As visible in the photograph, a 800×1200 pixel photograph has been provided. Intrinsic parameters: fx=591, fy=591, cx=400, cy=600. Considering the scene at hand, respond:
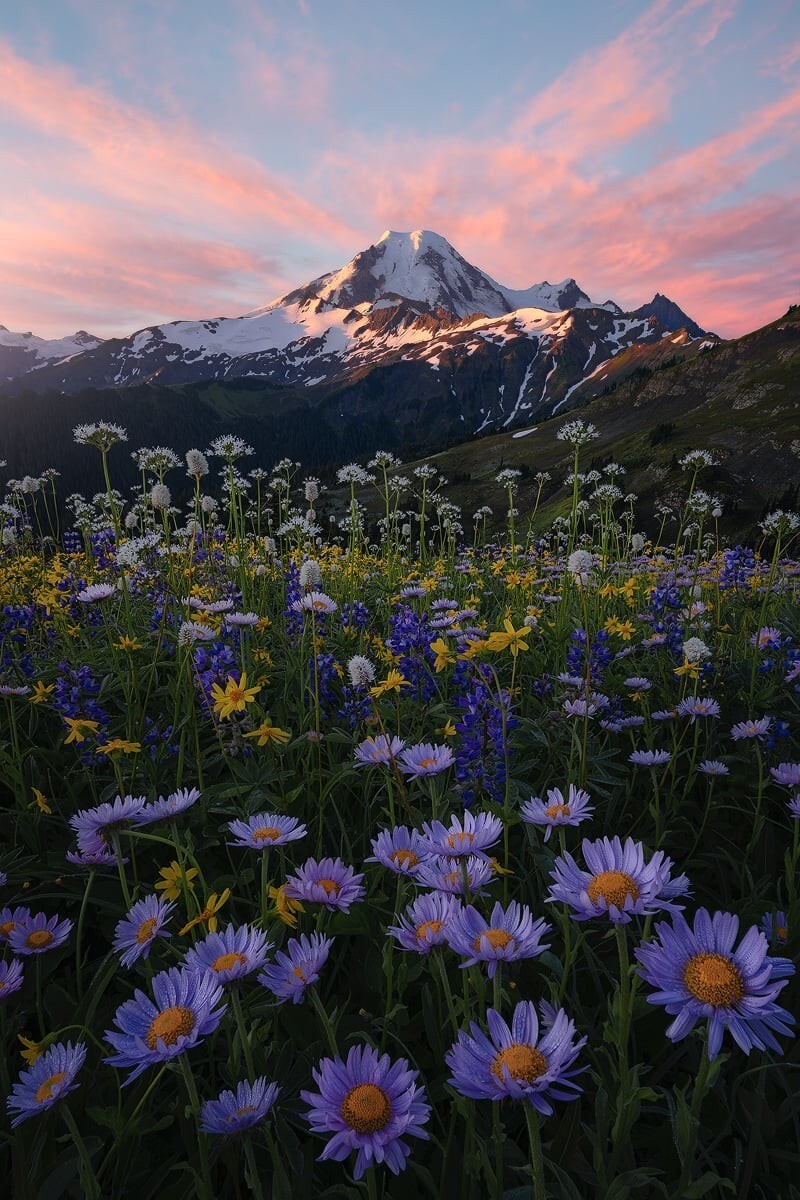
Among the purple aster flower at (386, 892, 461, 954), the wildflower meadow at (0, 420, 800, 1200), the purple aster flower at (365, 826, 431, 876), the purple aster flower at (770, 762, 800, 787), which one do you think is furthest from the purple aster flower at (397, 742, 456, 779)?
the purple aster flower at (770, 762, 800, 787)

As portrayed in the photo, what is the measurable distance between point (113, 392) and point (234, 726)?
22292 cm

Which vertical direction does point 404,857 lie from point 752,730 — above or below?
above

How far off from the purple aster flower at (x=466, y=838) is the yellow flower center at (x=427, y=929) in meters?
0.14

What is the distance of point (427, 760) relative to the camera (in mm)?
2053

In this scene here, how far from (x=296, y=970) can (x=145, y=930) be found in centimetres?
45

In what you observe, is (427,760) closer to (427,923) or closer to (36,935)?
(427,923)

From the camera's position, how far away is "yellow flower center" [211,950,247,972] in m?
1.22

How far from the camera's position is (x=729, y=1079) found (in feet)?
5.28

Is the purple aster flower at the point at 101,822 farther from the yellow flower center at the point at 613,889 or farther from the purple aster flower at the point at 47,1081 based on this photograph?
the yellow flower center at the point at 613,889

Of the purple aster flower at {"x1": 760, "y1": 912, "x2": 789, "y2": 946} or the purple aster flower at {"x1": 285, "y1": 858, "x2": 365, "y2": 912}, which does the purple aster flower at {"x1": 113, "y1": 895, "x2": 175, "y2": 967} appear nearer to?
the purple aster flower at {"x1": 285, "y1": 858, "x2": 365, "y2": 912}

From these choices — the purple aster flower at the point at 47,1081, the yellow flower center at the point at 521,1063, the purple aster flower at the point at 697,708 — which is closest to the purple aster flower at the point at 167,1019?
the purple aster flower at the point at 47,1081

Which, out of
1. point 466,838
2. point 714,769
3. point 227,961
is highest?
→ point 466,838

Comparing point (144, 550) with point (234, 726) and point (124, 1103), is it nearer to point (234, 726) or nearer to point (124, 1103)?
point (234, 726)

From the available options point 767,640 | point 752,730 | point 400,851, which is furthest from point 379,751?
point 767,640
